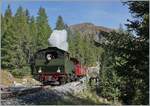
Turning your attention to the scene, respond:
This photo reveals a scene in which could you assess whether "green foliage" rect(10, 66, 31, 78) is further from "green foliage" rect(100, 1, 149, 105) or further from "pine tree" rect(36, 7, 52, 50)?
"green foliage" rect(100, 1, 149, 105)

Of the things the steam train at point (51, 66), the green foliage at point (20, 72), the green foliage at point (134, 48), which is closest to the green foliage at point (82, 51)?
the green foliage at point (20, 72)

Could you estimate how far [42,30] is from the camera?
106 meters

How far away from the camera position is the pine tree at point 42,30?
98.8m

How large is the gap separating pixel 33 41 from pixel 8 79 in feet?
137

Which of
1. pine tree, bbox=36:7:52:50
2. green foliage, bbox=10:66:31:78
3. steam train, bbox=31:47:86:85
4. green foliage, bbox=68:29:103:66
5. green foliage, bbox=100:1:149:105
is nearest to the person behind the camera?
green foliage, bbox=100:1:149:105

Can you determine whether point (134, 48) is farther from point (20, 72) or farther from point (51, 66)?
point (20, 72)

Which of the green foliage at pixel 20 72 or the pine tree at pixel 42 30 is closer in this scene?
the green foliage at pixel 20 72

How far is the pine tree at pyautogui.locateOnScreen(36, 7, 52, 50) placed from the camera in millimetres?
98756

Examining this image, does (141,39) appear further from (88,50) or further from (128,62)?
(88,50)

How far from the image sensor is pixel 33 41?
96.8 m

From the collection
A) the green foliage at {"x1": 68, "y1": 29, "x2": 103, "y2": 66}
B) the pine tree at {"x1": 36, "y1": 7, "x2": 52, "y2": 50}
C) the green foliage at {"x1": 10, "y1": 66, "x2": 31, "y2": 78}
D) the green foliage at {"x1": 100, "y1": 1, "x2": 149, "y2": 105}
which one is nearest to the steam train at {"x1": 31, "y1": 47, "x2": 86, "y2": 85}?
the green foliage at {"x1": 100, "y1": 1, "x2": 149, "y2": 105}

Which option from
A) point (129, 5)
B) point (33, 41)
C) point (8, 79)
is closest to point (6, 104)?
point (129, 5)

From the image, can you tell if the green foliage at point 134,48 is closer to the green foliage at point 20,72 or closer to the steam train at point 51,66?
the steam train at point 51,66

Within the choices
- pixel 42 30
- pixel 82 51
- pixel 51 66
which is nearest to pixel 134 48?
pixel 51 66
